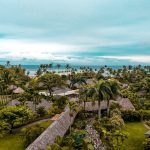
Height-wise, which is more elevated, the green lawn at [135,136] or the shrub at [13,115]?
the shrub at [13,115]

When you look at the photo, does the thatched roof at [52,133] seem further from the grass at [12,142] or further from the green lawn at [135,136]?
the green lawn at [135,136]

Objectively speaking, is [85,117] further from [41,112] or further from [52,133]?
[52,133]

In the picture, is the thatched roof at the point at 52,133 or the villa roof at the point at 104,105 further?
the villa roof at the point at 104,105

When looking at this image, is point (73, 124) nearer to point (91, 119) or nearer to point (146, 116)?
point (91, 119)

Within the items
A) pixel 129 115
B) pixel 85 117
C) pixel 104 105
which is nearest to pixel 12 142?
pixel 85 117

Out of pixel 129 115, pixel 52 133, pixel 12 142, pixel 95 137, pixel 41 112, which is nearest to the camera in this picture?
pixel 52 133

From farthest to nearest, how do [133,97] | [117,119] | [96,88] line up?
[133,97] < [96,88] < [117,119]

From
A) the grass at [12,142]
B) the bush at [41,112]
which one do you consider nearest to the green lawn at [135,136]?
the grass at [12,142]

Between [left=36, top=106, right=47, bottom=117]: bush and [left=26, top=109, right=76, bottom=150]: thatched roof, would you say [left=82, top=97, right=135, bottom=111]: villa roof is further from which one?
[left=26, top=109, right=76, bottom=150]: thatched roof

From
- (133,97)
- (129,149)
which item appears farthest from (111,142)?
(133,97)
